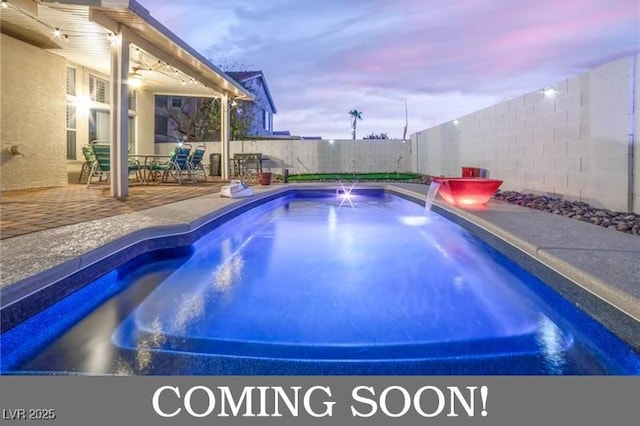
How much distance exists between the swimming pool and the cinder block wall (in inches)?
73.6

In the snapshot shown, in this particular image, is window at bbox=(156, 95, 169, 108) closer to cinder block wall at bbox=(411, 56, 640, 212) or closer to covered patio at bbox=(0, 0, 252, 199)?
covered patio at bbox=(0, 0, 252, 199)

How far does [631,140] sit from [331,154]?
12.0m

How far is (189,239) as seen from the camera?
414 centimetres

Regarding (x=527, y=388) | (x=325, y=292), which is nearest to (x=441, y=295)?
(x=325, y=292)

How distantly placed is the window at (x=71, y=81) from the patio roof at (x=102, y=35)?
0.29m

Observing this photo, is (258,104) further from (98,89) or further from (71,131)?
(71,131)

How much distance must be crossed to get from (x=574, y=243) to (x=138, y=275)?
11.2 ft

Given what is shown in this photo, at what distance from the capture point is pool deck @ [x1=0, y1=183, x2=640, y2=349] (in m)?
2.09

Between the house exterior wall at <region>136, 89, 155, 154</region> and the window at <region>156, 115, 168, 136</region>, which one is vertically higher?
the window at <region>156, 115, 168, 136</region>

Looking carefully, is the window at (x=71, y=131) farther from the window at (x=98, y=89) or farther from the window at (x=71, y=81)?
the window at (x=98, y=89)

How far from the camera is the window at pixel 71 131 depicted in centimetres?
895

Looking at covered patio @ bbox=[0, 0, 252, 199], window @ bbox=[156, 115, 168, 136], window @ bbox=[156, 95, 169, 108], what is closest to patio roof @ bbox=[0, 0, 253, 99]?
covered patio @ bbox=[0, 0, 252, 199]

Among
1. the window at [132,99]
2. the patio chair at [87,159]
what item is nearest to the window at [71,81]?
the patio chair at [87,159]

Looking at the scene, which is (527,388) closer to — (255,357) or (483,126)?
→ (255,357)
